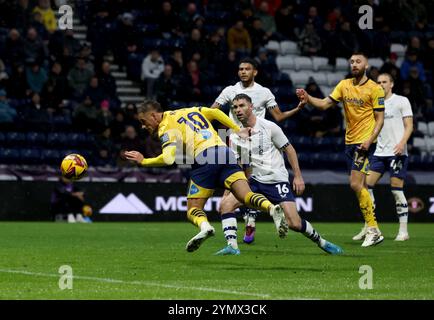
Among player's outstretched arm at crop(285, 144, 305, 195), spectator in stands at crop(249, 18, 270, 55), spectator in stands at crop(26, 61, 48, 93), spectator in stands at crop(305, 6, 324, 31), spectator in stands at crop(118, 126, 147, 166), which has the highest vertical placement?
spectator in stands at crop(305, 6, 324, 31)

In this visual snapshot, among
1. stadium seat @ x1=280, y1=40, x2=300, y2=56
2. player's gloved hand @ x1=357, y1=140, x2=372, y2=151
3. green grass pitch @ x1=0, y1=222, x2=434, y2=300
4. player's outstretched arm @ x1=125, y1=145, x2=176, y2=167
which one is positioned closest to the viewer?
green grass pitch @ x1=0, y1=222, x2=434, y2=300

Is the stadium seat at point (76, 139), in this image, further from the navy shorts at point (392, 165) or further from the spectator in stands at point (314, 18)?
the navy shorts at point (392, 165)

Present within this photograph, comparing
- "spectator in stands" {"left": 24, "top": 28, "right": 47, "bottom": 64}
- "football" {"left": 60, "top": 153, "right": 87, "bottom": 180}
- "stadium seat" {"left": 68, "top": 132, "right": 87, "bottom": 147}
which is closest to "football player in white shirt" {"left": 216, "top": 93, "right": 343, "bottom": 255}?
"football" {"left": 60, "top": 153, "right": 87, "bottom": 180}

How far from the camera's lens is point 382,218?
23.1m

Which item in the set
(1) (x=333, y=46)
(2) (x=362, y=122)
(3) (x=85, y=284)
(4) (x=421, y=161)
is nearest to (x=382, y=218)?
(4) (x=421, y=161)

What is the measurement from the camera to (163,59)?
1008 inches

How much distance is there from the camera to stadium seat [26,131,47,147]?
22750 mm

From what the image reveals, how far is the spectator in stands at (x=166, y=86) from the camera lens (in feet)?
79.9

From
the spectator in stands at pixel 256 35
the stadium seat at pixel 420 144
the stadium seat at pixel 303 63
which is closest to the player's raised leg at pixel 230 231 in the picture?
the stadium seat at pixel 420 144

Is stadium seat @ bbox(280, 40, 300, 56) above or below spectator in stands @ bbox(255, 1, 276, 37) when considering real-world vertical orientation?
below

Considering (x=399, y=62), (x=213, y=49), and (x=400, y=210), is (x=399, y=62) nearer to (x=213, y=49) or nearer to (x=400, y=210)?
(x=213, y=49)

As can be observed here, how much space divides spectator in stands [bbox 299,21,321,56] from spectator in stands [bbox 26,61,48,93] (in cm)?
806

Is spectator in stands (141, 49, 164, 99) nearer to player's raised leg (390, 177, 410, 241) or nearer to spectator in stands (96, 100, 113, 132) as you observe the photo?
spectator in stands (96, 100, 113, 132)
